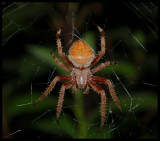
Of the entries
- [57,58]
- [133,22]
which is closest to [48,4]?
[57,58]

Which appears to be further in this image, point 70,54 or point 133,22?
point 133,22

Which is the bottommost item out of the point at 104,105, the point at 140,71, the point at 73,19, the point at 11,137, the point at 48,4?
the point at 11,137

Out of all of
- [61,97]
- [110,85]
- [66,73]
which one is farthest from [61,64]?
[110,85]

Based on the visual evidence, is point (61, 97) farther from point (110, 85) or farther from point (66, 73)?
point (110, 85)

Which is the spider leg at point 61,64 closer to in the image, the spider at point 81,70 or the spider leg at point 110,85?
the spider at point 81,70

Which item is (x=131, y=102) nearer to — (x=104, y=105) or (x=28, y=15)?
(x=104, y=105)

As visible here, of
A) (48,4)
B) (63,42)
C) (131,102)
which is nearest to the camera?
(131,102)

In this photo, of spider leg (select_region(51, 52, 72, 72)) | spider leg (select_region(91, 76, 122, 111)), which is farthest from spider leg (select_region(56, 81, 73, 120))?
spider leg (select_region(91, 76, 122, 111))
